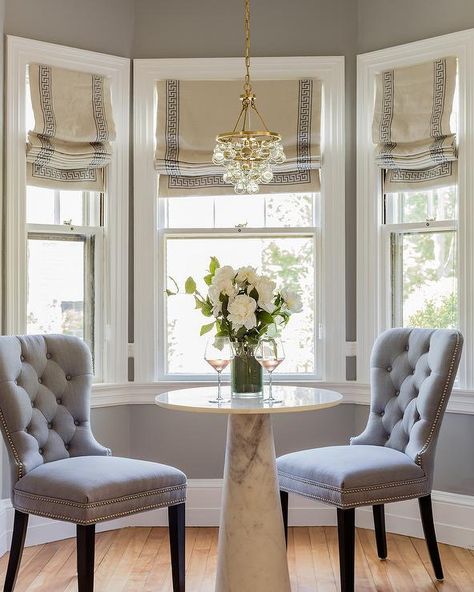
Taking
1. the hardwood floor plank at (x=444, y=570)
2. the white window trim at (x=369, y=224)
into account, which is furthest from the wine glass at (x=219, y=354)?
the white window trim at (x=369, y=224)

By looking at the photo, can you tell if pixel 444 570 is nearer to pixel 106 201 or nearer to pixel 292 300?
pixel 292 300

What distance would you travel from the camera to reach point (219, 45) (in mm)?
4250

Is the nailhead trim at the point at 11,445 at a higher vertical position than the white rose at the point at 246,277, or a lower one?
lower

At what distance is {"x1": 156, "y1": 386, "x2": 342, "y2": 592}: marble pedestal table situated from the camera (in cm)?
286

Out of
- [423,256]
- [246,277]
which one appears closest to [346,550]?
[246,277]

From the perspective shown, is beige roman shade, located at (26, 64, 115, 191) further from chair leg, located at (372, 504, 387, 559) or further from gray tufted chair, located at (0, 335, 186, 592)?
chair leg, located at (372, 504, 387, 559)

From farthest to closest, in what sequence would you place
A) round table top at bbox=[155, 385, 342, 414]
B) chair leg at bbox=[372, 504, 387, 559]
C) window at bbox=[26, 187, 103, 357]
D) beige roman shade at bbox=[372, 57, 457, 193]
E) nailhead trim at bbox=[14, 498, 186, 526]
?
window at bbox=[26, 187, 103, 357]
beige roman shade at bbox=[372, 57, 457, 193]
chair leg at bbox=[372, 504, 387, 559]
nailhead trim at bbox=[14, 498, 186, 526]
round table top at bbox=[155, 385, 342, 414]

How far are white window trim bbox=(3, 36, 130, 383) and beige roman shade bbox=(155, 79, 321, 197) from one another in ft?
0.69

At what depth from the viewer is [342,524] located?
2994 millimetres

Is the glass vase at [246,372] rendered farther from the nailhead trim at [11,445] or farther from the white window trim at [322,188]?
the white window trim at [322,188]

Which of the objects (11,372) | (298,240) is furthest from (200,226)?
(11,372)

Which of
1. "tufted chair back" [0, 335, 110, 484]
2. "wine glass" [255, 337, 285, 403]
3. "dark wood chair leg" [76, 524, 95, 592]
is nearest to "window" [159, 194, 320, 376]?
"tufted chair back" [0, 335, 110, 484]

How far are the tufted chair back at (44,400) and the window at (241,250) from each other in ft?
3.08

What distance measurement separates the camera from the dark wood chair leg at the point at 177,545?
3.06 meters
